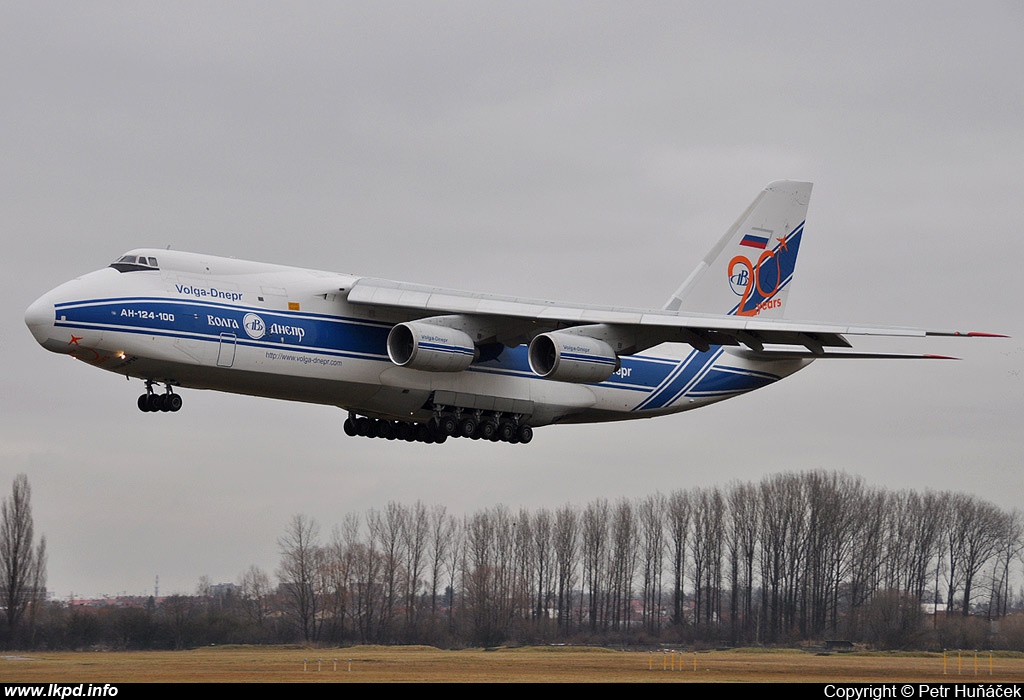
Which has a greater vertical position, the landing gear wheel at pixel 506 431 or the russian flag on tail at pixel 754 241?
the russian flag on tail at pixel 754 241

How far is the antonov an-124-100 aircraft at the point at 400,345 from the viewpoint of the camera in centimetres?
2014

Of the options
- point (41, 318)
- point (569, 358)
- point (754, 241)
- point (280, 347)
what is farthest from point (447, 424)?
point (754, 241)

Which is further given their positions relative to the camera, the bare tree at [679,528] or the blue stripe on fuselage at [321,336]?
the bare tree at [679,528]

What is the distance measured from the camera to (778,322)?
22.0 metres

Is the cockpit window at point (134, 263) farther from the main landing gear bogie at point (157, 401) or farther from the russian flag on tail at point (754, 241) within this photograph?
the russian flag on tail at point (754, 241)

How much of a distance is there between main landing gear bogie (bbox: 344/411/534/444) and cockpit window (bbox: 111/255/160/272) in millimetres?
5270

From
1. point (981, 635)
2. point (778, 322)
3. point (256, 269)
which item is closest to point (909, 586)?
point (981, 635)

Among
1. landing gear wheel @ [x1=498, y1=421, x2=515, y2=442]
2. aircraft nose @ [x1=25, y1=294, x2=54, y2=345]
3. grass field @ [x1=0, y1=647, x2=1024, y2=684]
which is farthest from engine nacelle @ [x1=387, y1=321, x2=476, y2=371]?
aircraft nose @ [x1=25, y1=294, x2=54, y2=345]

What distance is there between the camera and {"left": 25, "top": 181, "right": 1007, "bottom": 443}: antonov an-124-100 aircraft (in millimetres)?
20141

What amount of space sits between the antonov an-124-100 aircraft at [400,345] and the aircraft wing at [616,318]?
0.10 feet

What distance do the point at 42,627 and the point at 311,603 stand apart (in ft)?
16.7

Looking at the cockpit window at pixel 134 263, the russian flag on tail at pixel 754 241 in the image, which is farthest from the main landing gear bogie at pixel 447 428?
the russian flag on tail at pixel 754 241

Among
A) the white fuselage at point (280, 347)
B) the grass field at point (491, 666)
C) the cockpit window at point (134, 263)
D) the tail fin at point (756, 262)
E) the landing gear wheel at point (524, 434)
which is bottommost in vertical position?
the grass field at point (491, 666)

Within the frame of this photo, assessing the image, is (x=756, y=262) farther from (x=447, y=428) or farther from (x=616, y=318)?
(x=447, y=428)
